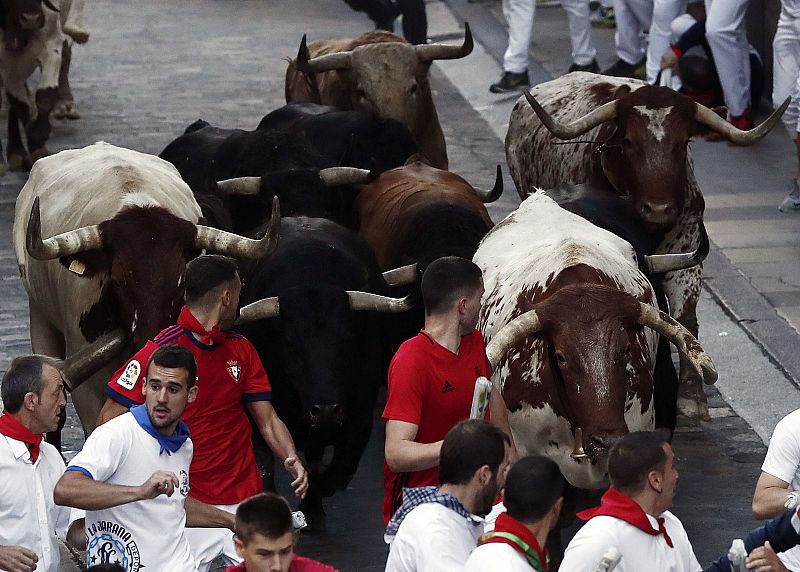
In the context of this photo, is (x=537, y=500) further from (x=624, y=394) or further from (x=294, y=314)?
(x=294, y=314)

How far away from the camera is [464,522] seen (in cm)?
511

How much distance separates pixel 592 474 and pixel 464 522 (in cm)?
208

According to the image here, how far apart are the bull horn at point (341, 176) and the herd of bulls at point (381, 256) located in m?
0.02

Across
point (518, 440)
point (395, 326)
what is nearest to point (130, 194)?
point (395, 326)

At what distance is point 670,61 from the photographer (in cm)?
1576

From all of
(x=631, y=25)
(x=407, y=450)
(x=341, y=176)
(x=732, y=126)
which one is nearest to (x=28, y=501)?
(x=407, y=450)

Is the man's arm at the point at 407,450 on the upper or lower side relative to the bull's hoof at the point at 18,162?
upper

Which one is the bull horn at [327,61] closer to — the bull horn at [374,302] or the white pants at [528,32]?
the bull horn at [374,302]

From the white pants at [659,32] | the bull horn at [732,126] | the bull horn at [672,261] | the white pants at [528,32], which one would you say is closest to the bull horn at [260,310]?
the bull horn at [672,261]

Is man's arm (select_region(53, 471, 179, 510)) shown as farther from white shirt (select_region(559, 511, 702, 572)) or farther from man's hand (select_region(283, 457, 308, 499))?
white shirt (select_region(559, 511, 702, 572))

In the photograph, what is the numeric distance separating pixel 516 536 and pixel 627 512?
513 millimetres

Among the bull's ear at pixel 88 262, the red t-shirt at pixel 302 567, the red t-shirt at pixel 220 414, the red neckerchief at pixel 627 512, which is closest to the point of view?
the red t-shirt at pixel 302 567

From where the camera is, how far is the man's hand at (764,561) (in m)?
5.36

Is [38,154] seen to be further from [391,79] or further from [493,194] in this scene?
[493,194]
